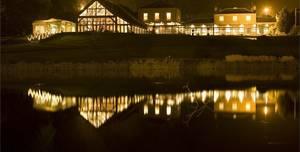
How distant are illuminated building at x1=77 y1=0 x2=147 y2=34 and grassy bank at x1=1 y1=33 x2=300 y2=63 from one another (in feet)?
30.4

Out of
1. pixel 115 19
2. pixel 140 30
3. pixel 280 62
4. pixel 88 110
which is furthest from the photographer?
pixel 140 30

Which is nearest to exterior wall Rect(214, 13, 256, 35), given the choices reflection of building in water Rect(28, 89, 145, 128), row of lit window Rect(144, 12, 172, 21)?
row of lit window Rect(144, 12, 172, 21)

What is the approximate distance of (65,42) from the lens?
61281 millimetres

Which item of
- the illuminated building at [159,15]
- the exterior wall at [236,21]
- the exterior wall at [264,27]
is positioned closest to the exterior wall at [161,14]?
the illuminated building at [159,15]

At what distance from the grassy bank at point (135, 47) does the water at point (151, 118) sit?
18009 mm

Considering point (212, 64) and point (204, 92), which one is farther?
point (212, 64)

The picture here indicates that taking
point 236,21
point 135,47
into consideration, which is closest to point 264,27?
point 236,21

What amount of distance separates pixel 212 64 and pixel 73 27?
109ft

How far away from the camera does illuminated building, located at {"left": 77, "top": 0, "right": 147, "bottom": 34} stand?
73.8 metres

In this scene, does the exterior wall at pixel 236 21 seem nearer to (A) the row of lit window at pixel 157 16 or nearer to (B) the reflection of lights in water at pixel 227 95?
(A) the row of lit window at pixel 157 16

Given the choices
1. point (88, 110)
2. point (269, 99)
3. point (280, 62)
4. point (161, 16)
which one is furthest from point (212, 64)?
point (161, 16)

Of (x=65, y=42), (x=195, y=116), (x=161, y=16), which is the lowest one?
(x=195, y=116)

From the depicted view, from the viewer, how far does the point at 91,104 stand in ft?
84.1

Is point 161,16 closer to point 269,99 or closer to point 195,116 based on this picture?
point 269,99
